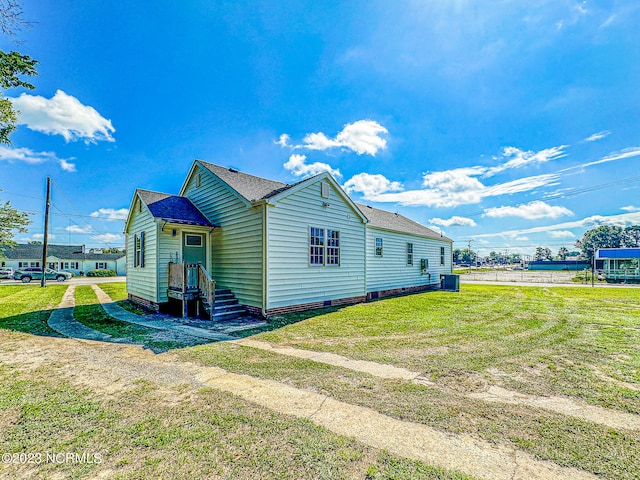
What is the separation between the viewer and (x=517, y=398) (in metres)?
3.64

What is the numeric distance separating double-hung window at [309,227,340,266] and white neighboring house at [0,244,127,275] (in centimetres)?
3825

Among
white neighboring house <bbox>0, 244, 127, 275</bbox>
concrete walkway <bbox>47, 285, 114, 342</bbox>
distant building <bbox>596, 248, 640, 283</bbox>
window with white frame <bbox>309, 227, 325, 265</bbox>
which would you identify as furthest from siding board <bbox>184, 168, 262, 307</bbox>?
white neighboring house <bbox>0, 244, 127, 275</bbox>

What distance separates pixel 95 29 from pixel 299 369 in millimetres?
12678

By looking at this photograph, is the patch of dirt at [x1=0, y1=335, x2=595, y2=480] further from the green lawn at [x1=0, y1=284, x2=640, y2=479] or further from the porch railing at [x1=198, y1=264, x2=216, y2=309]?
the porch railing at [x1=198, y1=264, x2=216, y2=309]

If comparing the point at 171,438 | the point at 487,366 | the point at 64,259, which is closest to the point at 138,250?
the point at 171,438

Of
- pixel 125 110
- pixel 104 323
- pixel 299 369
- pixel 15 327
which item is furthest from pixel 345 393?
pixel 125 110

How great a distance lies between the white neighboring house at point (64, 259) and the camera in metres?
38.9

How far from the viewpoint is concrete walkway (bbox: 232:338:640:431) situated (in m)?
3.10

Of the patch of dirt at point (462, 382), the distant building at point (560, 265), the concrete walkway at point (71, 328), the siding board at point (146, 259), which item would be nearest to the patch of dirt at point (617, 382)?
the patch of dirt at point (462, 382)

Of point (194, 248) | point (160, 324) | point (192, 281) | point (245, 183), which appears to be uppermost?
point (245, 183)

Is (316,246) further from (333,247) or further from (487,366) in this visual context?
(487,366)

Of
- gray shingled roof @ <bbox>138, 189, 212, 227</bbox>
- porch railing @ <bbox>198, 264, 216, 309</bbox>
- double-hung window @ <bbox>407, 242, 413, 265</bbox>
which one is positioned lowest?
porch railing @ <bbox>198, 264, 216, 309</bbox>

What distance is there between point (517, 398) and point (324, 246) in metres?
8.07

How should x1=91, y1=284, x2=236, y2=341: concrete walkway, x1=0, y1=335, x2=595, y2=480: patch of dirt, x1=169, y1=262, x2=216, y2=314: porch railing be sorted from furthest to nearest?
x1=169, y1=262, x2=216, y2=314: porch railing → x1=91, y1=284, x2=236, y2=341: concrete walkway → x1=0, y1=335, x2=595, y2=480: patch of dirt
